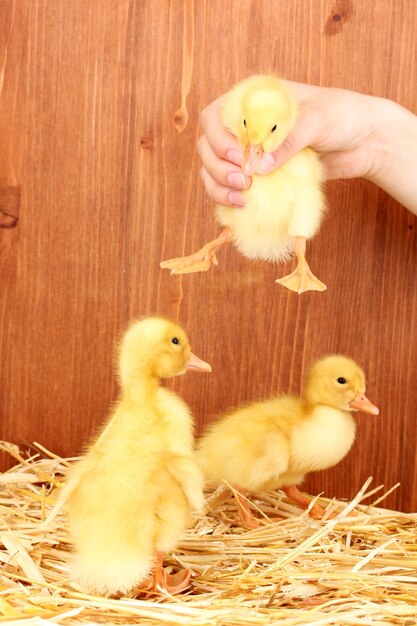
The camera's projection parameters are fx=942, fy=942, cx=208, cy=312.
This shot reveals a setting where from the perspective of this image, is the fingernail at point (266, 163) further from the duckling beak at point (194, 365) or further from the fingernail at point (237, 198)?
the duckling beak at point (194, 365)

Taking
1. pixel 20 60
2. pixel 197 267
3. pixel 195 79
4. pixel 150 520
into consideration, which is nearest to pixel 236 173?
pixel 197 267

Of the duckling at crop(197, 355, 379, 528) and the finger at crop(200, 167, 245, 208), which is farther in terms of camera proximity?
the duckling at crop(197, 355, 379, 528)

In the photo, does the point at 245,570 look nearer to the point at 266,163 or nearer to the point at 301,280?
the point at 301,280

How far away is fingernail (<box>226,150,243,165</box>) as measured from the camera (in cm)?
117

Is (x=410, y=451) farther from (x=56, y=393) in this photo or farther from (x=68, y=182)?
(x=68, y=182)

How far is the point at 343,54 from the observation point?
1630 mm

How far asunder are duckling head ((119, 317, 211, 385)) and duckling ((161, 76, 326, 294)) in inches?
3.2

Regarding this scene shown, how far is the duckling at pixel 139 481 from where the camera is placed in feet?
3.49

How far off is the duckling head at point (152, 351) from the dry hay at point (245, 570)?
0.86 ft

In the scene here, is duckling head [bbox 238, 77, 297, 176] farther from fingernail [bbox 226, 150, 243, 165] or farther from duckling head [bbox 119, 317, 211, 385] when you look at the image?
duckling head [bbox 119, 317, 211, 385]

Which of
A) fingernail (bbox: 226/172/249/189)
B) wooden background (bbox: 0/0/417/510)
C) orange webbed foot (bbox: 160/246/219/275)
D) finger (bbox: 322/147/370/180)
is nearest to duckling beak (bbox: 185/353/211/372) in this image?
orange webbed foot (bbox: 160/246/219/275)

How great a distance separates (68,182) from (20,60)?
0.23 m

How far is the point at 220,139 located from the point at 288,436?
442mm

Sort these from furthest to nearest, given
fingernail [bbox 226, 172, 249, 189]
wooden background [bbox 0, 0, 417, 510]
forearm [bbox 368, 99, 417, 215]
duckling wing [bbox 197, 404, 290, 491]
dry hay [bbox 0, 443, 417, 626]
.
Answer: wooden background [bbox 0, 0, 417, 510], forearm [bbox 368, 99, 417, 215], duckling wing [bbox 197, 404, 290, 491], fingernail [bbox 226, 172, 249, 189], dry hay [bbox 0, 443, 417, 626]
